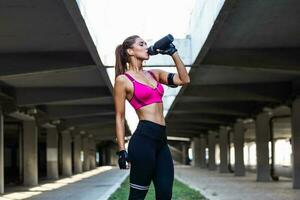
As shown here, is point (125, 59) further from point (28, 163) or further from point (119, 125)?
point (28, 163)

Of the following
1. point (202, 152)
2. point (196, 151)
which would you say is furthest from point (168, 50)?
point (196, 151)

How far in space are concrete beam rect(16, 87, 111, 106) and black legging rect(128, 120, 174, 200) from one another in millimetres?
20992

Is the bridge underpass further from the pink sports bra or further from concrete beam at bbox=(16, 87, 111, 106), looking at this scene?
the pink sports bra

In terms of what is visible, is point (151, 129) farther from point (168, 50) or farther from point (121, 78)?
point (168, 50)

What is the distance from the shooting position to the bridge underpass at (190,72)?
13.6 meters

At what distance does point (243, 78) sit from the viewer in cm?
2428

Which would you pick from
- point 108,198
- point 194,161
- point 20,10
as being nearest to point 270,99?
point 108,198

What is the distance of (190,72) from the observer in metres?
20.9

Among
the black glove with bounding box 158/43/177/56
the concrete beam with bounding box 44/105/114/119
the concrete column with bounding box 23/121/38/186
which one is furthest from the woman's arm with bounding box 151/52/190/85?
the concrete beam with bounding box 44/105/114/119

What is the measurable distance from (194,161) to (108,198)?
54.0m

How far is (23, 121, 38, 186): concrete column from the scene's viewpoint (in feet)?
106

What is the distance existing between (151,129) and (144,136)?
0.26ft

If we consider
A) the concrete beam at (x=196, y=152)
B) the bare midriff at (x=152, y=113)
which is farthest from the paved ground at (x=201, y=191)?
the concrete beam at (x=196, y=152)

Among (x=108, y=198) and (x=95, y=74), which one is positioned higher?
(x=95, y=74)
